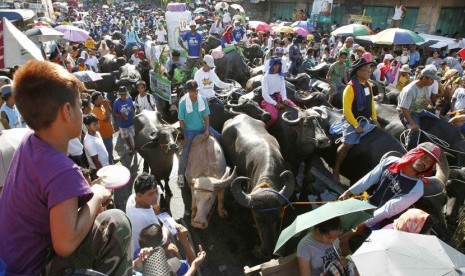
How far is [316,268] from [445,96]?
9712mm

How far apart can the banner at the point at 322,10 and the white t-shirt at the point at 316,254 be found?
25.1 metres

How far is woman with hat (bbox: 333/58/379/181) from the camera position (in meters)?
6.48

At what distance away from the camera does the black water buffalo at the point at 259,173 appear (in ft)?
16.6

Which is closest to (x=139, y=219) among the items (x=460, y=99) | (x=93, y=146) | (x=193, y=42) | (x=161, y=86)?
(x=93, y=146)

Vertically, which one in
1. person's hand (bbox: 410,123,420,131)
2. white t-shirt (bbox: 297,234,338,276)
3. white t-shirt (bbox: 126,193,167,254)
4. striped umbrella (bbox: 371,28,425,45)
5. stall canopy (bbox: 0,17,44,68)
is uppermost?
stall canopy (bbox: 0,17,44,68)

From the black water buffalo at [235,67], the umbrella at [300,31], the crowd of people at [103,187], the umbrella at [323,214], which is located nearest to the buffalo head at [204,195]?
the crowd of people at [103,187]

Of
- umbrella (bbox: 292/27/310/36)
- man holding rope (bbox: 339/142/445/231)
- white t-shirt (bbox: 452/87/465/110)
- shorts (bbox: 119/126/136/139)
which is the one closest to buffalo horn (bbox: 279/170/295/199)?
man holding rope (bbox: 339/142/445/231)

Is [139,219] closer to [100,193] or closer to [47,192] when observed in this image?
[100,193]

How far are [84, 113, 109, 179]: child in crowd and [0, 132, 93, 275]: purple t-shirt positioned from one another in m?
4.56

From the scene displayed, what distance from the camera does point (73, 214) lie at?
1.72 meters

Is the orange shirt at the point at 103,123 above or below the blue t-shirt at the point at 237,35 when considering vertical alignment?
below

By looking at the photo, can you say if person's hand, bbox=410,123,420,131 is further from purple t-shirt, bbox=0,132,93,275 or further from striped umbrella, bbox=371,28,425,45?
striped umbrella, bbox=371,28,425,45

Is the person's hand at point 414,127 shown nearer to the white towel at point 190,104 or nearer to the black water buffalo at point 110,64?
the white towel at point 190,104

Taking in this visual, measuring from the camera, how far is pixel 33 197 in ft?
5.77
